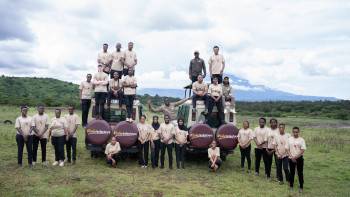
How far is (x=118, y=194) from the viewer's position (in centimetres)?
926

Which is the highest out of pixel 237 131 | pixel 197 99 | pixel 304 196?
pixel 197 99

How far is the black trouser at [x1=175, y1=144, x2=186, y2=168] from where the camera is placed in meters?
12.4

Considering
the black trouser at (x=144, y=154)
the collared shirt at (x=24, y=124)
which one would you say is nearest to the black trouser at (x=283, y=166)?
the black trouser at (x=144, y=154)

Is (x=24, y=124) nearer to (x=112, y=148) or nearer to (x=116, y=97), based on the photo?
(x=112, y=148)

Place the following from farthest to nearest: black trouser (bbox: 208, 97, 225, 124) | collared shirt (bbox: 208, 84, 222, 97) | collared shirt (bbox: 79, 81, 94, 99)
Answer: collared shirt (bbox: 79, 81, 94, 99) < black trouser (bbox: 208, 97, 225, 124) < collared shirt (bbox: 208, 84, 222, 97)

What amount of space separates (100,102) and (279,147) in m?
5.85

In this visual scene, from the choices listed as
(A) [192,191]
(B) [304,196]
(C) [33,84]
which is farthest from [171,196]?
(C) [33,84]

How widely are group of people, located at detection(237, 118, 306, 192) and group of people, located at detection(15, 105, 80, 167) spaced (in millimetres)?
5104

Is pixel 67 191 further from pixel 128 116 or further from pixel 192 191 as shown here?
pixel 128 116

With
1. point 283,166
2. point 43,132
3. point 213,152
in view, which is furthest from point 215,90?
point 43,132

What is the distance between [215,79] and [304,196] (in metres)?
4.82

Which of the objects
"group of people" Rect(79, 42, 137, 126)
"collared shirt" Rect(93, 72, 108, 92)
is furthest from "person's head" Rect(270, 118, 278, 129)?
"collared shirt" Rect(93, 72, 108, 92)

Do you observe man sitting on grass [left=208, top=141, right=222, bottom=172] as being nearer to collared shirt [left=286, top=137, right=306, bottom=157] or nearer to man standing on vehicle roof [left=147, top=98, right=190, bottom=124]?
collared shirt [left=286, top=137, right=306, bottom=157]

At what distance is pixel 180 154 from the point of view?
1263cm
